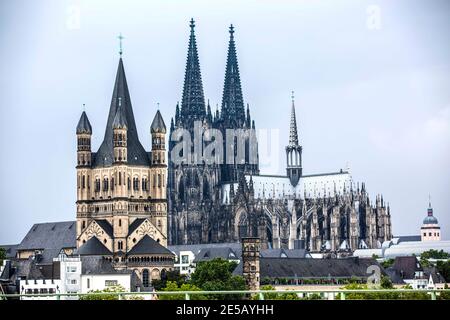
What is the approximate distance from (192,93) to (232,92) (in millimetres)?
7956

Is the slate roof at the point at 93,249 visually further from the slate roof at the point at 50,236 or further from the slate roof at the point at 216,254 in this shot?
the slate roof at the point at 216,254

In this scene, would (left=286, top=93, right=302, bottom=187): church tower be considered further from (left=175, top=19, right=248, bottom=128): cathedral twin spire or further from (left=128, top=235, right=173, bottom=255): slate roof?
(left=128, top=235, right=173, bottom=255): slate roof

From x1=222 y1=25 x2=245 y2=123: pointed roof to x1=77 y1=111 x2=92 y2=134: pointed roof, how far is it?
32727 mm

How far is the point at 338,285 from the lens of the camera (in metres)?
118

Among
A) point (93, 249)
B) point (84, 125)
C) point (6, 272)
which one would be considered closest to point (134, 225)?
point (93, 249)

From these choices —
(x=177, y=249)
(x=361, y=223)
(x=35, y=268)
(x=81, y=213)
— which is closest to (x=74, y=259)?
(x=35, y=268)

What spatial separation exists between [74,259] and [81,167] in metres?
15.1

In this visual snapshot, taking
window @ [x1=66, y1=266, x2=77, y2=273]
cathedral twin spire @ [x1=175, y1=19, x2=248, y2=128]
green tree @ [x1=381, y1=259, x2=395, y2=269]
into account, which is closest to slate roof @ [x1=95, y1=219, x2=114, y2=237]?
window @ [x1=66, y1=266, x2=77, y2=273]

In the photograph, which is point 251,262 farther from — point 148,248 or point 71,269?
point 71,269

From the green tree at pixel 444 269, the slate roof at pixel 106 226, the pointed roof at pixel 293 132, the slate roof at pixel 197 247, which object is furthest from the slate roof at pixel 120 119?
the pointed roof at pixel 293 132

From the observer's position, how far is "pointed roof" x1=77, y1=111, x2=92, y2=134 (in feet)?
423

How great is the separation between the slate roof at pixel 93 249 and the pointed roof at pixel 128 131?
8408mm

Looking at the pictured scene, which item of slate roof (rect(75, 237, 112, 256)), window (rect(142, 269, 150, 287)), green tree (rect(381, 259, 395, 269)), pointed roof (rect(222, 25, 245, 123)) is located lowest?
window (rect(142, 269, 150, 287))
